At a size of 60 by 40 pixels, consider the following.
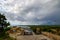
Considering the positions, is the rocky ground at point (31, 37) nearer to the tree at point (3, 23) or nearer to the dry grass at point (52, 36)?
the dry grass at point (52, 36)

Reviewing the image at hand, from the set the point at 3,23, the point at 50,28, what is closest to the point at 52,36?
the point at 50,28

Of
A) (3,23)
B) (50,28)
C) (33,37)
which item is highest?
(3,23)

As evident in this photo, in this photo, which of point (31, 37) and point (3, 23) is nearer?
point (31, 37)

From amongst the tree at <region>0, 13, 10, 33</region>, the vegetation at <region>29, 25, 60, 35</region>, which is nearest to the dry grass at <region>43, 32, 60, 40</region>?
the vegetation at <region>29, 25, 60, 35</region>

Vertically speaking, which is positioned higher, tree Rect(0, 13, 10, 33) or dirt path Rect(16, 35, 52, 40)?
tree Rect(0, 13, 10, 33)

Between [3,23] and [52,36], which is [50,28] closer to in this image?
[52,36]

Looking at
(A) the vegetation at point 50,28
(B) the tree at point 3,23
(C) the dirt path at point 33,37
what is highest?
(B) the tree at point 3,23

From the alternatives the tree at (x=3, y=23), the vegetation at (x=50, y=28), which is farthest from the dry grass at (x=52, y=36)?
the tree at (x=3, y=23)

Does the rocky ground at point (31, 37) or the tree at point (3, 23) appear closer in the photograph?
the rocky ground at point (31, 37)

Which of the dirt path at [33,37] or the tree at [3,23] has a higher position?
the tree at [3,23]

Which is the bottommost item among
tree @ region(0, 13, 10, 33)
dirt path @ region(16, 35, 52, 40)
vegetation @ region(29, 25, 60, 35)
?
dirt path @ region(16, 35, 52, 40)

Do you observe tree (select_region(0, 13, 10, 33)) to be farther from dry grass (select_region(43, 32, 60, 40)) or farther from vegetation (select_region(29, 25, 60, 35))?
dry grass (select_region(43, 32, 60, 40))

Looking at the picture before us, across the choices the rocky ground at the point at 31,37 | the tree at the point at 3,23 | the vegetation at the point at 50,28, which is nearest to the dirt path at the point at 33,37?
the rocky ground at the point at 31,37

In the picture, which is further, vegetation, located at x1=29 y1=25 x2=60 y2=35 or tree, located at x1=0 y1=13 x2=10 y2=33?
tree, located at x1=0 y1=13 x2=10 y2=33
